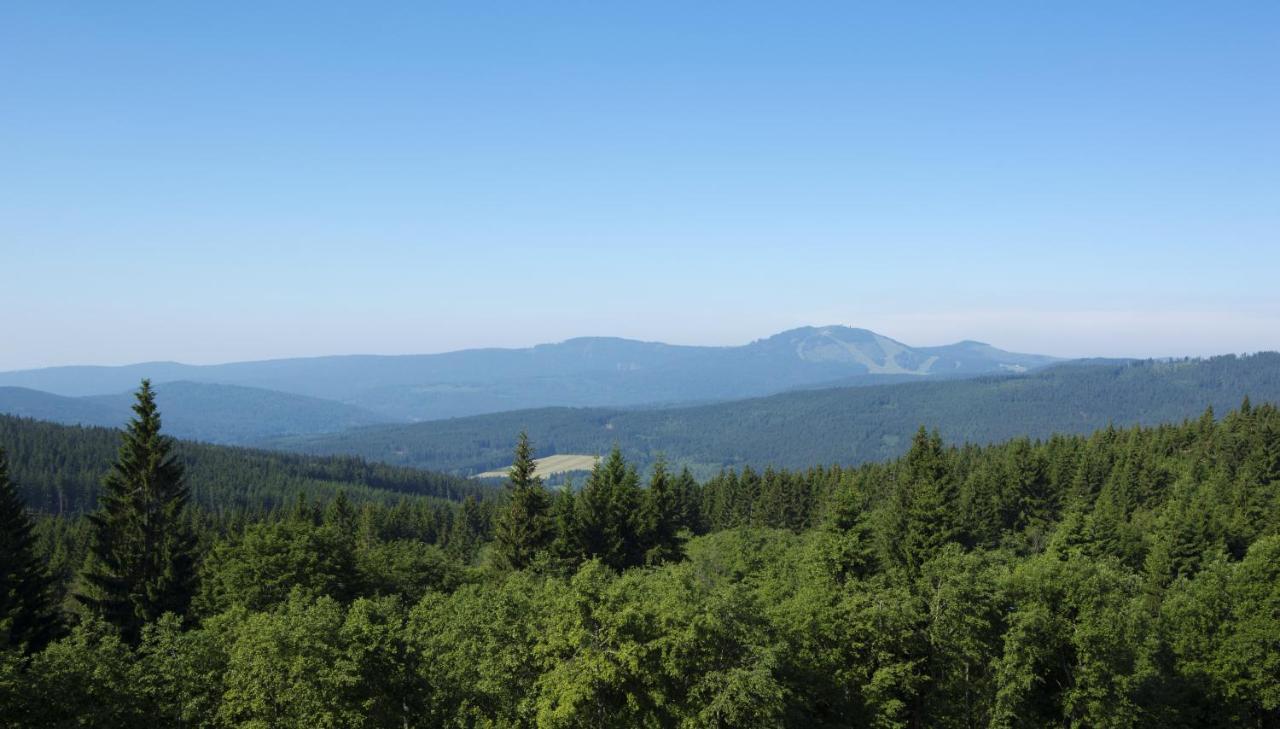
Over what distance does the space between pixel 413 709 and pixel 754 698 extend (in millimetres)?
11018

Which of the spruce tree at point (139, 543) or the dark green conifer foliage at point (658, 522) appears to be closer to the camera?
the spruce tree at point (139, 543)

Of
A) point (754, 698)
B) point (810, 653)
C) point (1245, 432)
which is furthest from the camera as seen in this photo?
point (1245, 432)

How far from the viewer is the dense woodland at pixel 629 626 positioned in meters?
22.5

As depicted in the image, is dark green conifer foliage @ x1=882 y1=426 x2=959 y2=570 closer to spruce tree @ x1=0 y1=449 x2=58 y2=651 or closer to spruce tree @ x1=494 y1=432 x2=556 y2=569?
spruce tree @ x1=494 y1=432 x2=556 y2=569

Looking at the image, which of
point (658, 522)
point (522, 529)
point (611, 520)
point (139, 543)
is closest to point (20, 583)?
point (139, 543)

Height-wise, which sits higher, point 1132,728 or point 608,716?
point 608,716

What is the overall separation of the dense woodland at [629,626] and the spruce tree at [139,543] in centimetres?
12

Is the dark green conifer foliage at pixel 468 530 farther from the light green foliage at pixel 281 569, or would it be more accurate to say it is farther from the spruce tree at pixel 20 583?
the spruce tree at pixel 20 583

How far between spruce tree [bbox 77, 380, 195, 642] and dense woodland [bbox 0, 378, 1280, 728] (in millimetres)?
120

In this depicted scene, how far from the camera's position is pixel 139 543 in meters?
42.1

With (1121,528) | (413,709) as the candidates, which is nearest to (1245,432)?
(1121,528)

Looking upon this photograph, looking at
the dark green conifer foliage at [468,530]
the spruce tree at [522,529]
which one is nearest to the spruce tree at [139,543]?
the spruce tree at [522,529]

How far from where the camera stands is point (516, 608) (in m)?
28.2

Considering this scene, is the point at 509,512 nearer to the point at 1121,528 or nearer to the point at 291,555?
the point at 291,555
